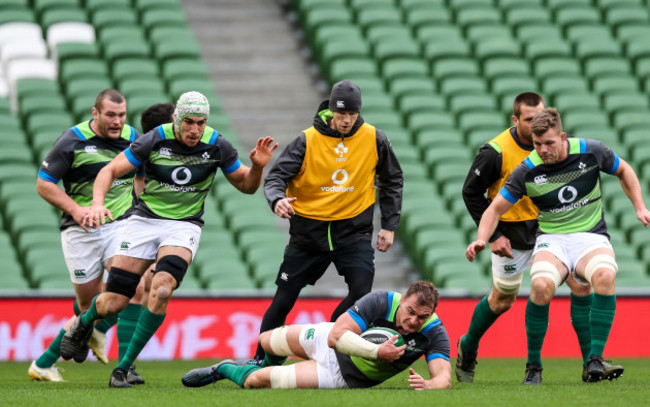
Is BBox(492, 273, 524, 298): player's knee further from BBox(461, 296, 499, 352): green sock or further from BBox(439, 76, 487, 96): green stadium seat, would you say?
BBox(439, 76, 487, 96): green stadium seat

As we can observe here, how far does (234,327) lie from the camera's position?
40.8ft

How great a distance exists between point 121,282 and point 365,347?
2138mm

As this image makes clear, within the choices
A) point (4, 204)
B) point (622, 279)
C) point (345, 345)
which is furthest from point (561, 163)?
point (4, 204)

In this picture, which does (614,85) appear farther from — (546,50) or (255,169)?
(255,169)

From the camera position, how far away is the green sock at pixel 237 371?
830 cm

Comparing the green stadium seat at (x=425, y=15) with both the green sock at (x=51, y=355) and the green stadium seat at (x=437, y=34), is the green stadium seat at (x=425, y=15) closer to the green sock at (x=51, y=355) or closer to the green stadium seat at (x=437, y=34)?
the green stadium seat at (x=437, y=34)

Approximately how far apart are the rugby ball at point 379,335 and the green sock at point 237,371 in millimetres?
937

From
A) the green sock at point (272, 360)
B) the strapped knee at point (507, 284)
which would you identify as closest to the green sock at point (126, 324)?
the green sock at point (272, 360)

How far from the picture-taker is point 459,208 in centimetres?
1514

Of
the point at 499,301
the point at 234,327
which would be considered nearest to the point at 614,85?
the point at 234,327

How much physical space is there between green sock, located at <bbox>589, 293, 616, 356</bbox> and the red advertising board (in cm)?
414

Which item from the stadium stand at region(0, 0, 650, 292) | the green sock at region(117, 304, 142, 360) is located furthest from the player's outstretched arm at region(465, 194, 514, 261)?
the stadium stand at region(0, 0, 650, 292)

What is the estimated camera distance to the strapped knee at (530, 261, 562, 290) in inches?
331

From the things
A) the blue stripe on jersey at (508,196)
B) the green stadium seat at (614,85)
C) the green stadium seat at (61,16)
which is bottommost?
the blue stripe on jersey at (508,196)
